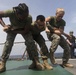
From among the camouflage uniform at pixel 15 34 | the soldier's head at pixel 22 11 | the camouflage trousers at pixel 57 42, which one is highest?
the soldier's head at pixel 22 11

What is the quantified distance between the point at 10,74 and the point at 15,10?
1403mm

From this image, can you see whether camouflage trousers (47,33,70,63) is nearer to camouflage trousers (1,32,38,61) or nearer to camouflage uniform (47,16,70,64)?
camouflage uniform (47,16,70,64)

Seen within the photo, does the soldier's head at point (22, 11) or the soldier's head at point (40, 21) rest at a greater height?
the soldier's head at point (22, 11)

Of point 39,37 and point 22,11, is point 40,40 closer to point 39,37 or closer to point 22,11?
point 39,37

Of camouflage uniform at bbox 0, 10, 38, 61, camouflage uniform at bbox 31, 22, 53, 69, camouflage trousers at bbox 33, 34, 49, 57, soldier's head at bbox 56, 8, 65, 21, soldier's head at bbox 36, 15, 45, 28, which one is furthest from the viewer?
soldier's head at bbox 56, 8, 65, 21

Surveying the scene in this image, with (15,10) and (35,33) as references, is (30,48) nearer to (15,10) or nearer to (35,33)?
(35,33)

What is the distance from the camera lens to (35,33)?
6344 mm

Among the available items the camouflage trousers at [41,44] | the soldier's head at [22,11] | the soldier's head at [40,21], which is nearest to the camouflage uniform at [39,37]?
the camouflage trousers at [41,44]

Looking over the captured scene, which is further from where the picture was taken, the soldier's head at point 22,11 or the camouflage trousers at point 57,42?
the camouflage trousers at point 57,42

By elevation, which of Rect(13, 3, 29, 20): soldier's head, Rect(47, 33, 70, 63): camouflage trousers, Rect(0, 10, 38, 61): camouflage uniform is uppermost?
Rect(13, 3, 29, 20): soldier's head

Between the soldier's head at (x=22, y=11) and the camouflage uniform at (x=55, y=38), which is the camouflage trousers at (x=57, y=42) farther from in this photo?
the soldier's head at (x=22, y=11)

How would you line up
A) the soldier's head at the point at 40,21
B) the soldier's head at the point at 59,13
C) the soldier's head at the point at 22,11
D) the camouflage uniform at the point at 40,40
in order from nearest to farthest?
the soldier's head at the point at 22,11
the soldier's head at the point at 40,21
the camouflage uniform at the point at 40,40
the soldier's head at the point at 59,13

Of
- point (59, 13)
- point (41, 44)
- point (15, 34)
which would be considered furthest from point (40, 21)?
point (59, 13)

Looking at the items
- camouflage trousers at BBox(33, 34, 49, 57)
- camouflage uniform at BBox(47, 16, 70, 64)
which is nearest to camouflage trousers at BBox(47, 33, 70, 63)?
camouflage uniform at BBox(47, 16, 70, 64)
